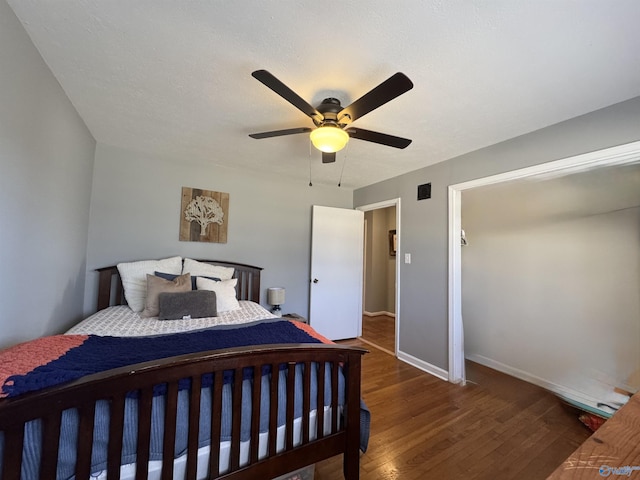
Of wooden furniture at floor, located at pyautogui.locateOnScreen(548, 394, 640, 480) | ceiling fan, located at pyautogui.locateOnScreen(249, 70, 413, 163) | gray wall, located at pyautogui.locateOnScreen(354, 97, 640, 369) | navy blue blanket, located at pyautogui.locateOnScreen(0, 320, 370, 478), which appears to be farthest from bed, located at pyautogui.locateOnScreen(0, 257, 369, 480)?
gray wall, located at pyautogui.locateOnScreen(354, 97, 640, 369)

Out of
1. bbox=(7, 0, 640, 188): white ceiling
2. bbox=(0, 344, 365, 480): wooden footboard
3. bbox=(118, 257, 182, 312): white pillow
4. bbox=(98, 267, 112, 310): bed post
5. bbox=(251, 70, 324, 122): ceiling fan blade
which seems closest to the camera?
bbox=(0, 344, 365, 480): wooden footboard

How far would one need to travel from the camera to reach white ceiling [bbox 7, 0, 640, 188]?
121 cm

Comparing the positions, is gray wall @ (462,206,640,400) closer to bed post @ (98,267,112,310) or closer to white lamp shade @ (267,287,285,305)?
white lamp shade @ (267,287,285,305)

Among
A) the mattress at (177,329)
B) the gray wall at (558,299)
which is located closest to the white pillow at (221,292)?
the mattress at (177,329)

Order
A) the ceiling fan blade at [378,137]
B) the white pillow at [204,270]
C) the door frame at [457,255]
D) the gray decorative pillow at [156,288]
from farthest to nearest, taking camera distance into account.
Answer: the white pillow at [204,270] < the gray decorative pillow at [156,288] < the door frame at [457,255] < the ceiling fan blade at [378,137]

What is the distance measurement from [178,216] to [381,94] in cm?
269

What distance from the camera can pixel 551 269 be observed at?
2.75 metres

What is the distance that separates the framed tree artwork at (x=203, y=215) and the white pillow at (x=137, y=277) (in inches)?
17.9

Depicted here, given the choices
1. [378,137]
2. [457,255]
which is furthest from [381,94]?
[457,255]

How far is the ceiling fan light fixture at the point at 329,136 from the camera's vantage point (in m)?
1.69

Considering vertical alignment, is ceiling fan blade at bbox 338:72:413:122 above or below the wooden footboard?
above

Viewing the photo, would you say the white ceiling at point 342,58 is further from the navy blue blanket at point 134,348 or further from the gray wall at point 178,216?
A: the navy blue blanket at point 134,348

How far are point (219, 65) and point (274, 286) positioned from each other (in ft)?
8.82

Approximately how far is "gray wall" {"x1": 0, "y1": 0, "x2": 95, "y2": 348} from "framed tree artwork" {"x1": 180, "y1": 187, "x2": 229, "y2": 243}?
0.98 metres
